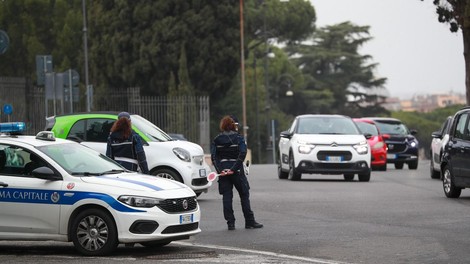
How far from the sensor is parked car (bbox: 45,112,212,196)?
2161 cm

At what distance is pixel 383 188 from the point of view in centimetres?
2686

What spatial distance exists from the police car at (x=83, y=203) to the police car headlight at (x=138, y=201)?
0.4 inches

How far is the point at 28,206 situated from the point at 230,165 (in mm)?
3674

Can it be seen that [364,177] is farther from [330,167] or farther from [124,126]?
[124,126]

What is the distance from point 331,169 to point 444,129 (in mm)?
3128

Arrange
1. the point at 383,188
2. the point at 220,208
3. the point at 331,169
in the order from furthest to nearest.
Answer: the point at 331,169 → the point at 383,188 → the point at 220,208

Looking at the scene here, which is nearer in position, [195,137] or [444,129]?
[444,129]

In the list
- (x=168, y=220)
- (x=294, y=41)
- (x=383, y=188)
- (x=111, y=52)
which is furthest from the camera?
(x=294, y=41)

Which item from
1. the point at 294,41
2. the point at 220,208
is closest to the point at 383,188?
the point at 220,208

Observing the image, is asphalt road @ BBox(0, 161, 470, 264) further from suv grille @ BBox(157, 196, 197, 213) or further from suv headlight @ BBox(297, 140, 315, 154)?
suv headlight @ BBox(297, 140, 315, 154)

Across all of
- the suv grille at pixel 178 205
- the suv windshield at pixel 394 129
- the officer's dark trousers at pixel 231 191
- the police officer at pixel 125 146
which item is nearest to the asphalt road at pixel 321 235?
the officer's dark trousers at pixel 231 191

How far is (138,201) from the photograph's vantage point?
45.5ft

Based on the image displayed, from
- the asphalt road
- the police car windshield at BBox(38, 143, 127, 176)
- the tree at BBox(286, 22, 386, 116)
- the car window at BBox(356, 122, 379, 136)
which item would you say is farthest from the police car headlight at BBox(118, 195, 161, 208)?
the tree at BBox(286, 22, 386, 116)

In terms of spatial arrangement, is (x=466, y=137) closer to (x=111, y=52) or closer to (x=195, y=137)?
(x=195, y=137)
